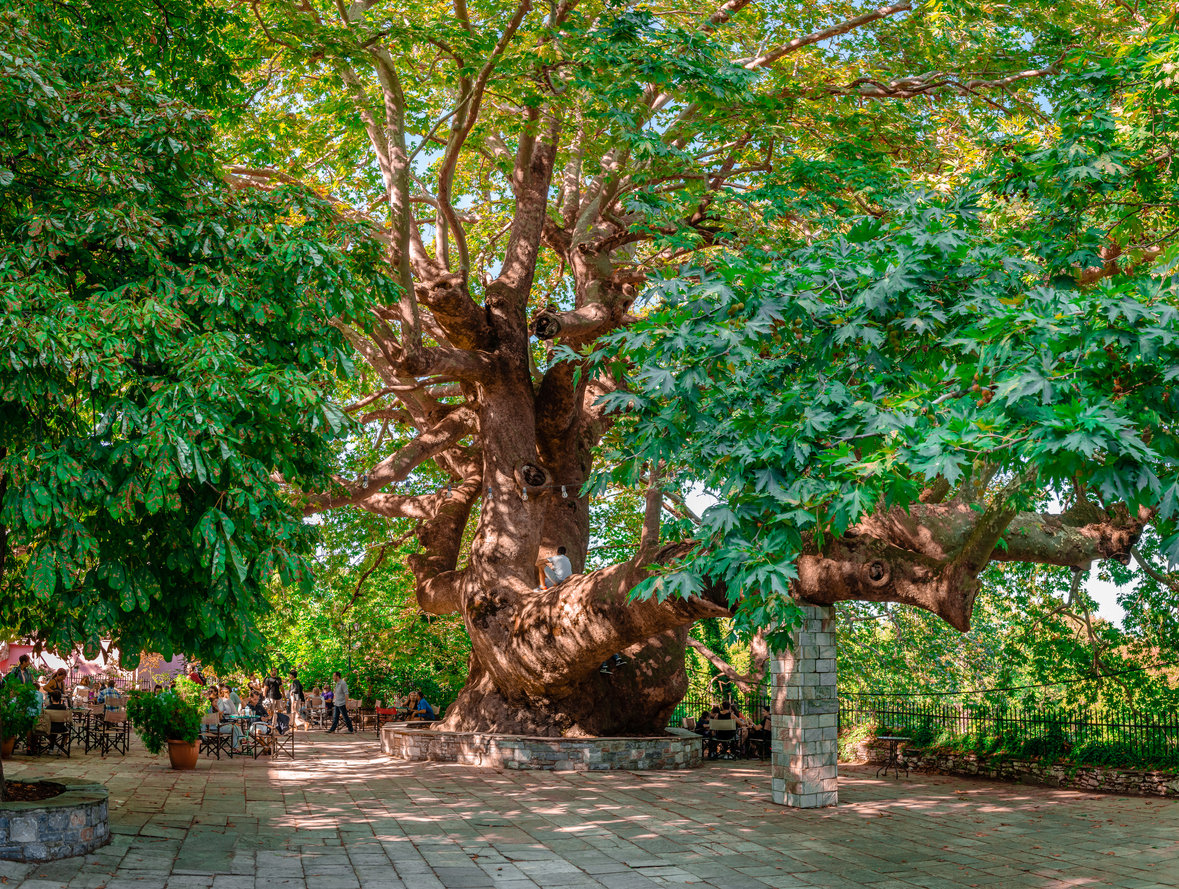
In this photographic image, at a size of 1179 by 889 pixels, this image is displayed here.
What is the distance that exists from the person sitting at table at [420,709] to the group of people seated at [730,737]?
19.5 ft

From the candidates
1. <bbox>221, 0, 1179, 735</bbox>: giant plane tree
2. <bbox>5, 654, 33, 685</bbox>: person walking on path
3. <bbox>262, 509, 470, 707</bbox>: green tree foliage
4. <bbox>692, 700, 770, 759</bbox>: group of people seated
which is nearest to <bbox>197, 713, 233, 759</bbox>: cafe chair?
<bbox>5, 654, 33, 685</bbox>: person walking on path

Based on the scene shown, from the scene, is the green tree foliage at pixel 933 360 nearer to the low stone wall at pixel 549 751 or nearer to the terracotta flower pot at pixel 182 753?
the low stone wall at pixel 549 751

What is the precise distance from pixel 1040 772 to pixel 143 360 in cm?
1315

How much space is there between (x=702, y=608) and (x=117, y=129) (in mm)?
6978

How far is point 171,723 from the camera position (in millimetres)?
13602

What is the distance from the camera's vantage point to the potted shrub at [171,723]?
13.6 metres

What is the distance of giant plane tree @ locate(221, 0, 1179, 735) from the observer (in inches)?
201

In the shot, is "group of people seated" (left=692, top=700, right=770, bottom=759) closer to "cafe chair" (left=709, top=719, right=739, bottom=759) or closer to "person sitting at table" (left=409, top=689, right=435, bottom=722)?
"cafe chair" (left=709, top=719, right=739, bottom=759)

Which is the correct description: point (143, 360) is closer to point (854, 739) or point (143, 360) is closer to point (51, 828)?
point (51, 828)

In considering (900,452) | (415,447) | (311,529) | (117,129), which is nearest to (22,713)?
(415,447)

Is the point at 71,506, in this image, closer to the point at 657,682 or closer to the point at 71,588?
the point at 71,588

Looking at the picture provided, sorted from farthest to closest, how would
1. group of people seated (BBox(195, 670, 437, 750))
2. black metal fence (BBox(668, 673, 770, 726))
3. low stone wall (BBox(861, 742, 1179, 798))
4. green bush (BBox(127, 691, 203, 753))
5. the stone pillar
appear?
black metal fence (BBox(668, 673, 770, 726)) < group of people seated (BBox(195, 670, 437, 750)) < green bush (BBox(127, 691, 203, 753)) < low stone wall (BBox(861, 742, 1179, 798)) < the stone pillar

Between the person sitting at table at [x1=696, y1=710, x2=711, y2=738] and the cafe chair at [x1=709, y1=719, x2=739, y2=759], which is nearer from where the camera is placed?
the cafe chair at [x1=709, y1=719, x2=739, y2=759]

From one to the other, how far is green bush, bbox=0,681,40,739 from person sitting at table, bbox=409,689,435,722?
745 centimetres
